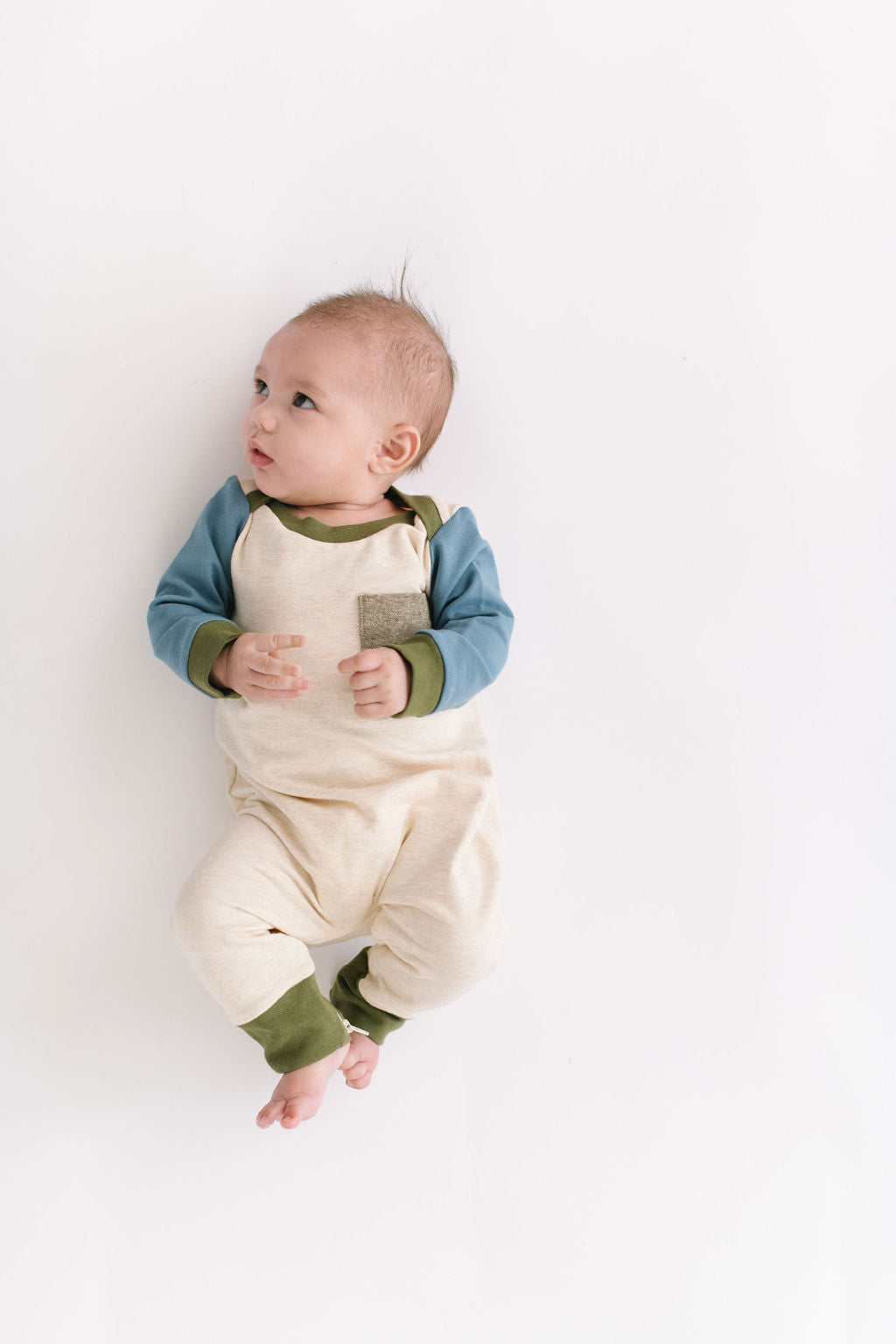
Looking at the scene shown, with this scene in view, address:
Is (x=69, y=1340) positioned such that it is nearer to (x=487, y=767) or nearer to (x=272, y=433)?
(x=487, y=767)

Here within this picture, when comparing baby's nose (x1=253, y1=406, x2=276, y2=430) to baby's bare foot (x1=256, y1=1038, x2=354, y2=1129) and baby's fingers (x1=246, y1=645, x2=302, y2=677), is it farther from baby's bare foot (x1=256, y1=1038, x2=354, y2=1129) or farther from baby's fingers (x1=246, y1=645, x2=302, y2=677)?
baby's bare foot (x1=256, y1=1038, x2=354, y2=1129)

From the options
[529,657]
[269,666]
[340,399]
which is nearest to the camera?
[269,666]

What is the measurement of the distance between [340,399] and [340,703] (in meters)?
0.36

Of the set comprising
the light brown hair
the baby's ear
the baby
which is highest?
the light brown hair

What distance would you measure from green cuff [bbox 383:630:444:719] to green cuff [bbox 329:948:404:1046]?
0.33 metres

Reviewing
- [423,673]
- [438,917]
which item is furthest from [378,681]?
[438,917]

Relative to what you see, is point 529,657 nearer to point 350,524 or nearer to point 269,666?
point 350,524

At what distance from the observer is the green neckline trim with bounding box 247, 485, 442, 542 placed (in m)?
1.19

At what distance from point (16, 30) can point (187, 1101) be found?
4.46ft

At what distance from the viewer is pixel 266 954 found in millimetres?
1102

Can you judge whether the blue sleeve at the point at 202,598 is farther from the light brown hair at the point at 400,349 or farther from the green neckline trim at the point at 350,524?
the light brown hair at the point at 400,349

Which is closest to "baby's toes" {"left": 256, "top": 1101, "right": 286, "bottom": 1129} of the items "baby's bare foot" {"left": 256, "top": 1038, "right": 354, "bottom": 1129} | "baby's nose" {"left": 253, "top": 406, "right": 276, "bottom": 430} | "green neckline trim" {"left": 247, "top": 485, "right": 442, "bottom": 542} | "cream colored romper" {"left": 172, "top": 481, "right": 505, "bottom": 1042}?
"baby's bare foot" {"left": 256, "top": 1038, "right": 354, "bottom": 1129}

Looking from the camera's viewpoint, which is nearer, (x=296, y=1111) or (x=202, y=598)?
(x=296, y=1111)

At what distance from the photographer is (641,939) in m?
1.34
